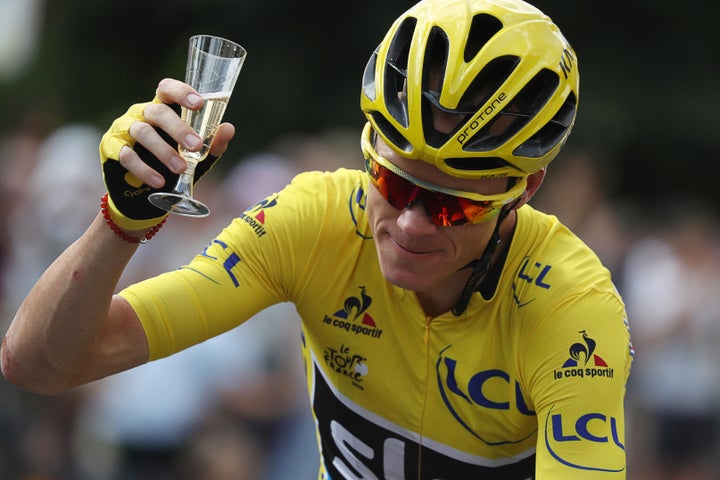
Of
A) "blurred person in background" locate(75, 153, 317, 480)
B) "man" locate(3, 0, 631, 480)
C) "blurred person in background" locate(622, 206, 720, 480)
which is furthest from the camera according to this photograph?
"blurred person in background" locate(622, 206, 720, 480)

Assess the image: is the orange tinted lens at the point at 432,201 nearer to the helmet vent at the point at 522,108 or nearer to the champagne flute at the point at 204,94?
the helmet vent at the point at 522,108

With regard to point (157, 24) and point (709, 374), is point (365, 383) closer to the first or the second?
point (709, 374)

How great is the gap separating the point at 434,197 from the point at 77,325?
3.83 feet

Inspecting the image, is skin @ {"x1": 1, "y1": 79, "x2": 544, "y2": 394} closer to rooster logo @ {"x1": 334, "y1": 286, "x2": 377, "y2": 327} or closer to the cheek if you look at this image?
the cheek

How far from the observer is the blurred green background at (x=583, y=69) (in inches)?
570

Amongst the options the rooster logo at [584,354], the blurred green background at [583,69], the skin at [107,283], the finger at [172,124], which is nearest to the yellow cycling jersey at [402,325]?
the rooster logo at [584,354]

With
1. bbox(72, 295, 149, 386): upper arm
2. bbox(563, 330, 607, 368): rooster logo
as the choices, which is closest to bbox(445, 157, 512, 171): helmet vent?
bbox(563, 330, 607, 368): rooster logo

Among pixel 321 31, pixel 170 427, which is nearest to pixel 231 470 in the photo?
pixel 170 427

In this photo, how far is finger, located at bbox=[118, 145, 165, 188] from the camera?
323 cm

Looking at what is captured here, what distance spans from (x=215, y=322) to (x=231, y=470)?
170 inches

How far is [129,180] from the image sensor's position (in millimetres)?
3332

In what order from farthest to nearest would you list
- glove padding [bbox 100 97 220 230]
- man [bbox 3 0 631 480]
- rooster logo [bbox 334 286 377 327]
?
1. rooster logo [bbox 334 286 377 327]
2. man [bbox 3 0 631 480]
3. glove padding [bbox 100 97 220 230]

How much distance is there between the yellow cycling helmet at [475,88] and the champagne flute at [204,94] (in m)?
0.50

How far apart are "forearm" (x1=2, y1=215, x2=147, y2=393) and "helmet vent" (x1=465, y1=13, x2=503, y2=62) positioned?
123 cm
